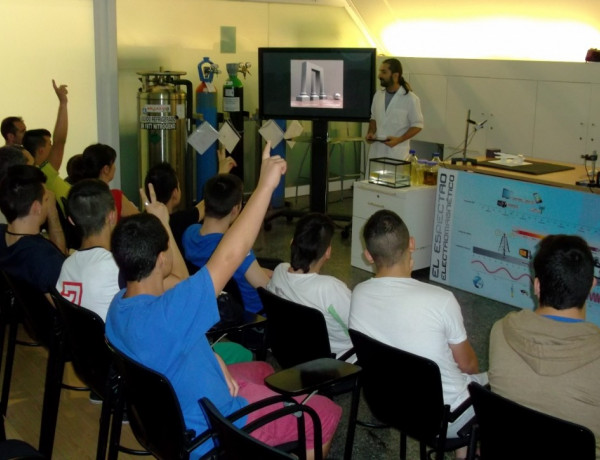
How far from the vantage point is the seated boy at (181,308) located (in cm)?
203

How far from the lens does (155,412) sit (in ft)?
7.02

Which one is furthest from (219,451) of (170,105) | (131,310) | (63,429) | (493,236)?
(170,105)

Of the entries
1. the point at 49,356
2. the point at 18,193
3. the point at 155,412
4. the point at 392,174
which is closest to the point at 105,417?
the point at 155,412

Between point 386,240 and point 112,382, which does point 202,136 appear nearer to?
point 386,240

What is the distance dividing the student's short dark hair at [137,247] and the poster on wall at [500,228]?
312 centimetres

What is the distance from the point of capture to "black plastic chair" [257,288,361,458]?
2299 mm

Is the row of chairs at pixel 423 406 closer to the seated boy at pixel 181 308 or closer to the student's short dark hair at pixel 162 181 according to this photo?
the seated boy at pixel 181 308

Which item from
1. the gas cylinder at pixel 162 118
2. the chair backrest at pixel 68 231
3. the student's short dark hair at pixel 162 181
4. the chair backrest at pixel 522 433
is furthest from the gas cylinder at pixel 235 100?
the chair backrest at pixel 522 433

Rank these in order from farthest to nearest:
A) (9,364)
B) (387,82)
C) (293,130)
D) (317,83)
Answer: (293,130) < (387,82) < (317,83) < (9,364)

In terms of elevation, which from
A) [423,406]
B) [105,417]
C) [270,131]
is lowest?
[105,417]

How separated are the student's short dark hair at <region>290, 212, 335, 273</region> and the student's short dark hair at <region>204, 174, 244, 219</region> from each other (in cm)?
48

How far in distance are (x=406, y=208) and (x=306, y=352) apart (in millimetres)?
2721

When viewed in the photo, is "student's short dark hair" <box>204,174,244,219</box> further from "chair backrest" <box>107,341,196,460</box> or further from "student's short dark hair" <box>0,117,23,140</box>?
"student's short dark hair" <box>0,117,23,140</box>

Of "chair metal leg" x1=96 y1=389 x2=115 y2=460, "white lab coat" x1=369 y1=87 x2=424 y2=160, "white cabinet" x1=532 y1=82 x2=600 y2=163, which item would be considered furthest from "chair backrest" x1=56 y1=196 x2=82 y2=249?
"white cabinet" x1=532 y1=82 x2=600 y2=163
